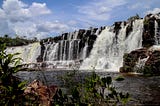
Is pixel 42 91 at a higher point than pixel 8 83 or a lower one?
lower

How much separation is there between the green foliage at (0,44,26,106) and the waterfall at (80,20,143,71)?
5329cm

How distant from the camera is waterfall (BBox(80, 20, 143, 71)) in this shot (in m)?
61.5

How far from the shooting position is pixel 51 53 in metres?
81.6

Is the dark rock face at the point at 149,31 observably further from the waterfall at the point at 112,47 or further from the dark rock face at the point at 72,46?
the dark rock face at the point at 72,46

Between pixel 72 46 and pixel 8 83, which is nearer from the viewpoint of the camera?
pixel 8 83

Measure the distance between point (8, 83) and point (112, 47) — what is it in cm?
6032

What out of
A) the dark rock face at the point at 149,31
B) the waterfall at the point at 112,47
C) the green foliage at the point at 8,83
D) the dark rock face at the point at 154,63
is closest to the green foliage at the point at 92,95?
the green foliage at the point at 8,83

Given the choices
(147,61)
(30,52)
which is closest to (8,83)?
(147,61)

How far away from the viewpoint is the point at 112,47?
66.4m

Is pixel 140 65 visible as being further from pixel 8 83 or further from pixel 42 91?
pixel 8 83

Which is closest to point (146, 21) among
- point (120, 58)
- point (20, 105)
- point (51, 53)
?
point (120, 58)

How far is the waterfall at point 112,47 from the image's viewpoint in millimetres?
61500

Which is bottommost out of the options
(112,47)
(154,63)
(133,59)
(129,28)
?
(154,63)

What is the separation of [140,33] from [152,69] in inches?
548
